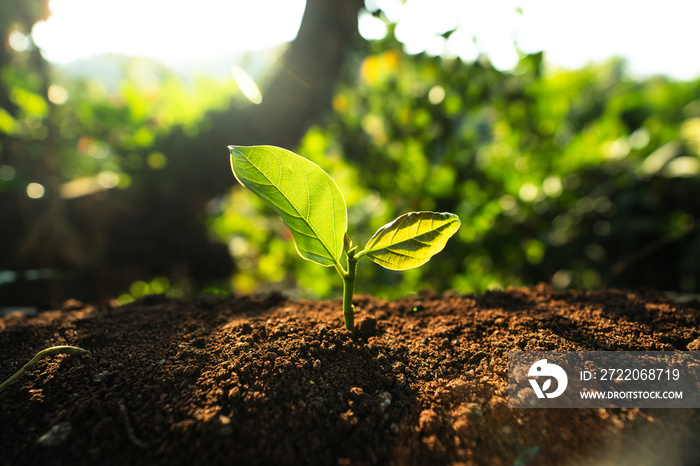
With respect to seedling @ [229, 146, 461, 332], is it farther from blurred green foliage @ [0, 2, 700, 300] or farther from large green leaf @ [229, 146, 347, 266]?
blurred green foliage @ [0, 2, 700, 300]

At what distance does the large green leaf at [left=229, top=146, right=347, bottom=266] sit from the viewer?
647 millimetres

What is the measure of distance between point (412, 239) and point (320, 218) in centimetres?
19

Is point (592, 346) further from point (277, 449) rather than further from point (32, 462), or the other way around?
point (32, 462)

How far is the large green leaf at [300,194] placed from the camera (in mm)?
647

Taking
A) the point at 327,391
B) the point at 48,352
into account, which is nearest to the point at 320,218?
the point at 327,391

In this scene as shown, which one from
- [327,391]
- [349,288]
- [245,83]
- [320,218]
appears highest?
[245,83]

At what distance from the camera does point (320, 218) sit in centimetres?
71

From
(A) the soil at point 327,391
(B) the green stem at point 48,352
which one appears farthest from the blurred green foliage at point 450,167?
(B) the green stem at point 48,352

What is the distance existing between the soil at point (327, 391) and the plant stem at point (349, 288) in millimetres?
29

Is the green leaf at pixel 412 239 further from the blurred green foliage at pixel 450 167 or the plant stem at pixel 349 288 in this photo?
the blurred green foliage at pixel 450 167

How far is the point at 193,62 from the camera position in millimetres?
3982

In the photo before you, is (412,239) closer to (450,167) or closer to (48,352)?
(48,352)

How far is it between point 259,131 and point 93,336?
1.91 m

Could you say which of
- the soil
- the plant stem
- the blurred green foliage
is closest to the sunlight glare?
the blurred green foliage
